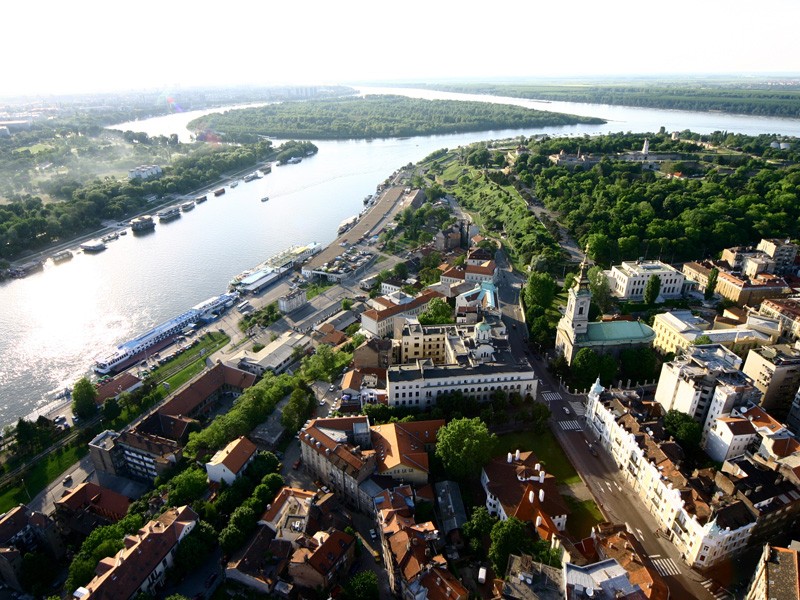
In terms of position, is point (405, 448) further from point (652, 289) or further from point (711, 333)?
point (652, 289)

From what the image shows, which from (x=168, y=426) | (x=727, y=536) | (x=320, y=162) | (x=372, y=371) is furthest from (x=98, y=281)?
(x=320, y=162)

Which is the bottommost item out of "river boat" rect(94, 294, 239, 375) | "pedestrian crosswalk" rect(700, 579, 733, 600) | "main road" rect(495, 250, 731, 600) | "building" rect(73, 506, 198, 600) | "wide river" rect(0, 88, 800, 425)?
"wide river" rect(0, 88, 800, 425)

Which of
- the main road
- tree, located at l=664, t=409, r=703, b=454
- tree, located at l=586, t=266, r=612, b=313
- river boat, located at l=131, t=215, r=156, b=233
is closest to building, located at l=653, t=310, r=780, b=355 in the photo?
tree, located at l=586, t=266, r=612, b=313

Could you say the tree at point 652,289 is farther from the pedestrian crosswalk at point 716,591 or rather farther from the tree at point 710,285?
the pedestrian crosswalk at point 716,591

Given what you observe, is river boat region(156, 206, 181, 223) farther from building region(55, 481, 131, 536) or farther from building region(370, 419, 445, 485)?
building region(370, 419, 445, 485)

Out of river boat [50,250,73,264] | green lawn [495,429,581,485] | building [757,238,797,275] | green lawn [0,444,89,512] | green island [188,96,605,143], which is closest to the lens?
green lawn [495,429,581,485]

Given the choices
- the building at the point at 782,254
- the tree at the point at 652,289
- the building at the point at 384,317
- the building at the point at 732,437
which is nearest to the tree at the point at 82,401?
the building at the point at 384,317
